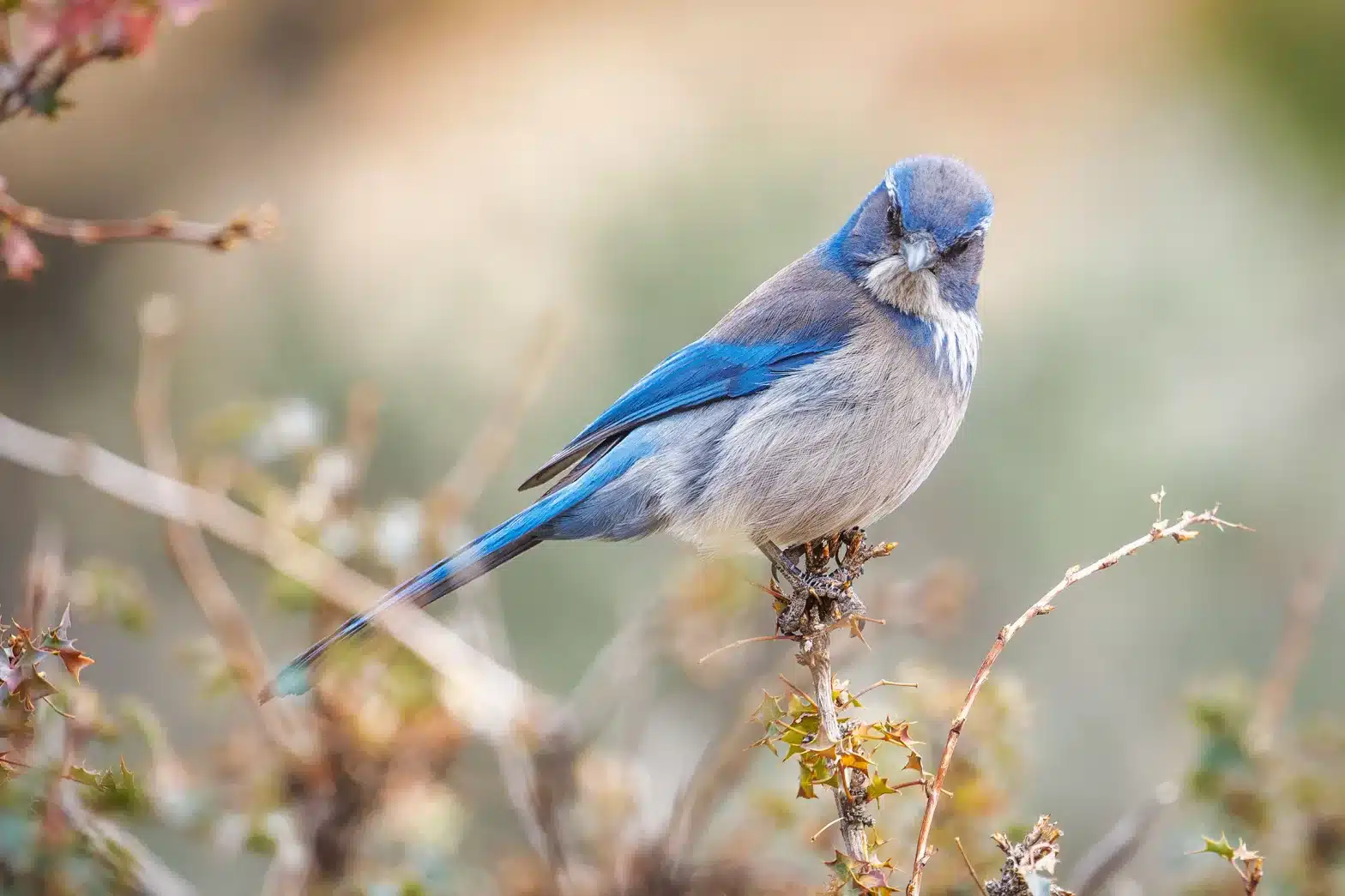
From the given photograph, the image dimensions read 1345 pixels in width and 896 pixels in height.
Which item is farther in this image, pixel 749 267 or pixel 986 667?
pixel 749 267

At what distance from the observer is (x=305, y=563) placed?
3318 mm

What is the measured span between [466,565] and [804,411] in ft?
3.31

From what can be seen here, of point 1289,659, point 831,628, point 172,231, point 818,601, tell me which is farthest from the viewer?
point 1289,659

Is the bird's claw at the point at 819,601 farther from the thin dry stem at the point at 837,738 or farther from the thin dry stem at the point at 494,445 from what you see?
the thin dry stem at the point at 494,445

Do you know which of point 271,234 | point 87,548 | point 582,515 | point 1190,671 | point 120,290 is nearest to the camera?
point 271,234

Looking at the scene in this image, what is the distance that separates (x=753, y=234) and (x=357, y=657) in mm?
4137

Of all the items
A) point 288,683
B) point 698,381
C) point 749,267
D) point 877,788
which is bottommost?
point 877,788

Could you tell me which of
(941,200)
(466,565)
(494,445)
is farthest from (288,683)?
(941,200)

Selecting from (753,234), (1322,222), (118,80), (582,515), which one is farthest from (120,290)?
(1322,222)

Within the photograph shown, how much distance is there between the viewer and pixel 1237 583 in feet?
20.8

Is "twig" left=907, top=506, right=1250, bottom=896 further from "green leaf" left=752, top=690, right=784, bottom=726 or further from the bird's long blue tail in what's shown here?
the bird's long blue tail

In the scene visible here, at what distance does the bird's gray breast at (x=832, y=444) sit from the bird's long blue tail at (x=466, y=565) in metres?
0.30

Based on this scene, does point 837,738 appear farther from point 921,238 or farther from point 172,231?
point 921,238

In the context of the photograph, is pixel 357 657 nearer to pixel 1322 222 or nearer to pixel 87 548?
pixel 87 548
